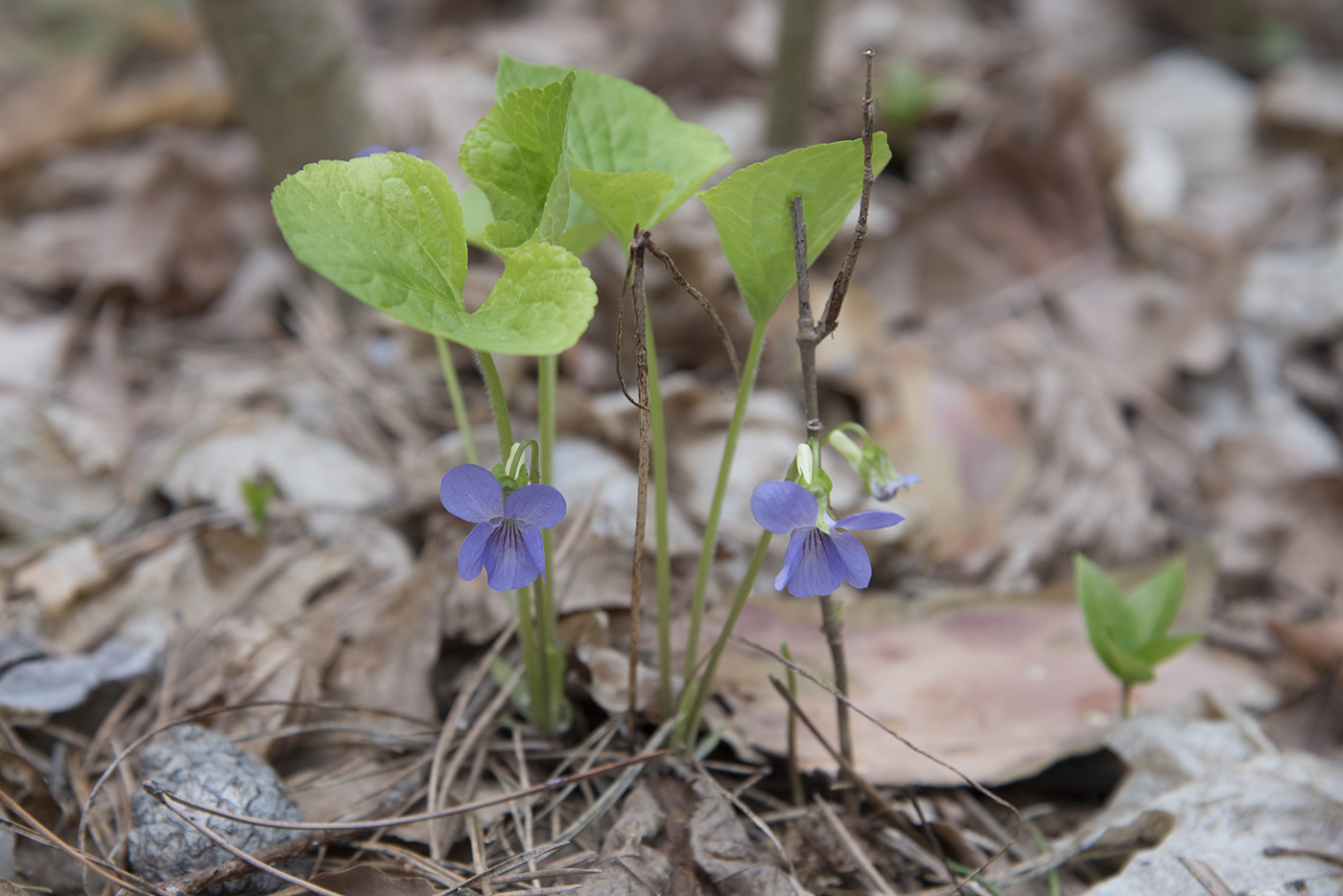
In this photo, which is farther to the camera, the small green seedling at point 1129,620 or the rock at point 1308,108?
the rock at point 1308,108

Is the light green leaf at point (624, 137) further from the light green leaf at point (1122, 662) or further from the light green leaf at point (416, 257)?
the light green leaf at point (1122, 662)

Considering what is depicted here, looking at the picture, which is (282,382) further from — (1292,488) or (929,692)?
(1292,488)

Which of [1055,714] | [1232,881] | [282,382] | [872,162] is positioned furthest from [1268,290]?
[282,382]

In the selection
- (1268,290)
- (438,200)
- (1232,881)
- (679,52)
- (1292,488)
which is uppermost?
(679,52)

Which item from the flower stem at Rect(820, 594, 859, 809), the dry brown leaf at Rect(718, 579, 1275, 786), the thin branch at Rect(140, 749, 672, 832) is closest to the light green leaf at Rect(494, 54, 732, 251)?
the flower stem at Rect(820, 594, 859, 809)

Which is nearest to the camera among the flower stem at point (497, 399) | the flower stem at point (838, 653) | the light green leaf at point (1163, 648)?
the flower stem at point (497, 399)

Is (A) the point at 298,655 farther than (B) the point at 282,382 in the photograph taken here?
No

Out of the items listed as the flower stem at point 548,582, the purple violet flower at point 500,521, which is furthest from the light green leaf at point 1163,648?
the purple violet flower at point 500,521

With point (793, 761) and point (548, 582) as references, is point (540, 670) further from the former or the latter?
point (793, 761)

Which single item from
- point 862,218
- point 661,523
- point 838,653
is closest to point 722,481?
point 661,523
